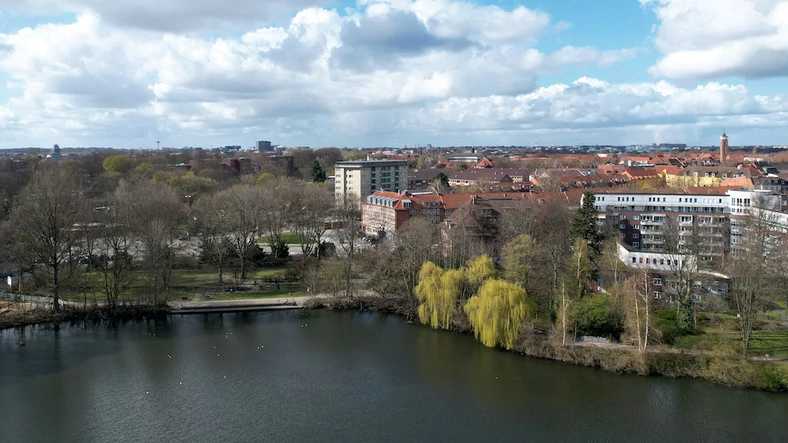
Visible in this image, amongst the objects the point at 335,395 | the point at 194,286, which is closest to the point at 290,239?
the point at 194,286

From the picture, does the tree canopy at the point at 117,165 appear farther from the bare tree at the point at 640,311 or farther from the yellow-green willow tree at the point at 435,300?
the bare tree at the point at 640,311

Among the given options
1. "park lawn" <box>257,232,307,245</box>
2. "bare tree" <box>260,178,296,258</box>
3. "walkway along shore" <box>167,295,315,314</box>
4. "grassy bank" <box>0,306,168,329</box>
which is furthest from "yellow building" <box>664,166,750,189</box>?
"grassy bank" <box>0,306,168,329</box>

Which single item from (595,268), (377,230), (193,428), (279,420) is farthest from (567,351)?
(377,230)

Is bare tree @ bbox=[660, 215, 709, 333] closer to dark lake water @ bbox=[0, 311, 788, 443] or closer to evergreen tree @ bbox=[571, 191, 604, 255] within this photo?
evergreen tree @ bbox=[571, 191, 604, 255]

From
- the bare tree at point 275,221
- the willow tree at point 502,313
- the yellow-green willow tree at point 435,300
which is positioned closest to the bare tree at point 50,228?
the bare tree at point 275,221

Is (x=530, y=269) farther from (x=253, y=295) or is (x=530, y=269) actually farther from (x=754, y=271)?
(x=253, y=295)
